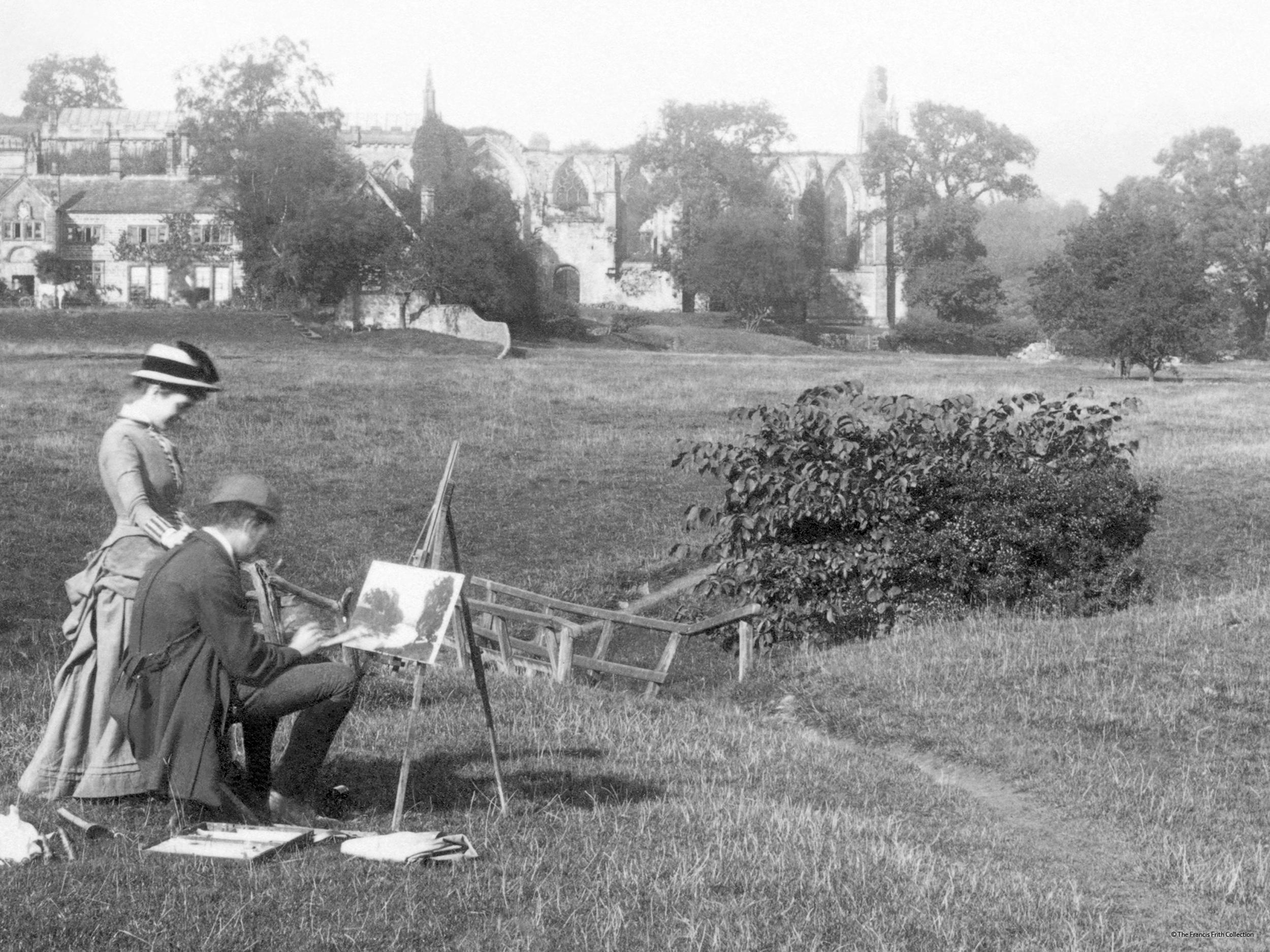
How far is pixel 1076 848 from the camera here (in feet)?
26.2

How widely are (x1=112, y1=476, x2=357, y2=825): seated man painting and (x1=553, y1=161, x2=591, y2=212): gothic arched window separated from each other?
257 ft

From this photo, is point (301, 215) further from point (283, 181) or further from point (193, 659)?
point (193, 659)

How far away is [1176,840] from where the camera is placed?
7926mm

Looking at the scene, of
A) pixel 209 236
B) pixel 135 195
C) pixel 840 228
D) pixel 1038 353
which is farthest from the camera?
pixel 840 228

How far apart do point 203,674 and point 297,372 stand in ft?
93.0

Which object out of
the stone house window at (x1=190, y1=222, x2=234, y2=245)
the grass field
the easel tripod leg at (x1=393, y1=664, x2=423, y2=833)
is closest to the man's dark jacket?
the grass field

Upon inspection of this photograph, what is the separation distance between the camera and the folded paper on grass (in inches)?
246

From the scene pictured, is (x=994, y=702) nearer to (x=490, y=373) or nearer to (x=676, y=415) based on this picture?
(x=676, y=415)

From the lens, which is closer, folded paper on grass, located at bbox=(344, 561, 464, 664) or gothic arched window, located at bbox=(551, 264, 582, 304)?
folded paper on grass, located at bbox=(344, 561, 464, 664)

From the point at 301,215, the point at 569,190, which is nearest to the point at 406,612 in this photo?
the point at 301,215

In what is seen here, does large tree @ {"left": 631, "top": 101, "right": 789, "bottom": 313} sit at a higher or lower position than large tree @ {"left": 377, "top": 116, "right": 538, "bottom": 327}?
higher

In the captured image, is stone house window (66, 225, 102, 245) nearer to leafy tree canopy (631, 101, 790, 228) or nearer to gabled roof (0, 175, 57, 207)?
gabled roof (0, 175, 57, 207)

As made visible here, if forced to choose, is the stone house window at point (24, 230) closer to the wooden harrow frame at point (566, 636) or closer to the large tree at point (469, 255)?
the large tree at point (469, 255)

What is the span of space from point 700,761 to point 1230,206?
8122 cm
